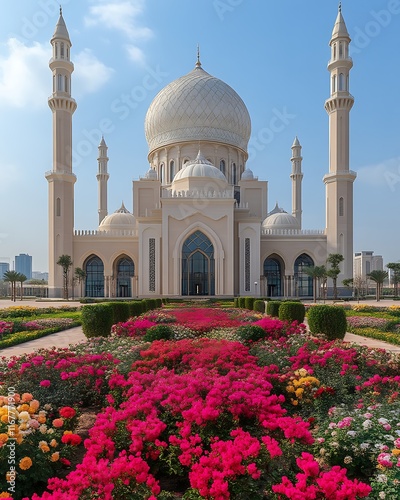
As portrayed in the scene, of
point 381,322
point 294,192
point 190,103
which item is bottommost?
point 381,322

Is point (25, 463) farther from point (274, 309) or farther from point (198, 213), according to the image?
point (198, 213)

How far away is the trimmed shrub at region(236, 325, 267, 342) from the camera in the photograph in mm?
8039

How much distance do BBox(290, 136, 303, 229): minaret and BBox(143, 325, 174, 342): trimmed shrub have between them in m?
32.3

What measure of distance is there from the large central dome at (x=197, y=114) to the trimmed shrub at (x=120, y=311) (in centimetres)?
2456

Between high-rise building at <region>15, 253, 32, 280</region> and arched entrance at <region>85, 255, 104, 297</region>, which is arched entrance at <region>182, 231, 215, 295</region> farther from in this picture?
high-rise building at <region>15, 253, 32, 280</region>

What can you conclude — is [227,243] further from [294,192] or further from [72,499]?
[72,499]

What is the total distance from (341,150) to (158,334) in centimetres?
2591

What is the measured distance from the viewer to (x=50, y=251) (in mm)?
29172

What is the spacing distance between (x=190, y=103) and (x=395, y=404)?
33.0m

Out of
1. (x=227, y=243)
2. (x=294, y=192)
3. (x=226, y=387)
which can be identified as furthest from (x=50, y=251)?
(x=226, y=387)

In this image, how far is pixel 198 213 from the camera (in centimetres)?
2692

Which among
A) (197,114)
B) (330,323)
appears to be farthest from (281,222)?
(330,323)

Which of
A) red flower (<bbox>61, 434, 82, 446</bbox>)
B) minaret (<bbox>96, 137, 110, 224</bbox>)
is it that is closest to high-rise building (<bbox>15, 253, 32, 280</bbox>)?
minaret (<bbox>96, 137, 110, 224</bbox>)

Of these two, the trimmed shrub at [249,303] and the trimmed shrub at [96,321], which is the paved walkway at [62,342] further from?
the trimmed shrub at [249,303]
